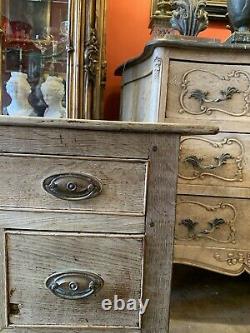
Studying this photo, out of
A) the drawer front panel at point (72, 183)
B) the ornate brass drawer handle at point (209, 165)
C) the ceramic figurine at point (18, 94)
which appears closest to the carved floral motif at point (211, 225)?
the ornate brass drawer handle at point (209, 165)

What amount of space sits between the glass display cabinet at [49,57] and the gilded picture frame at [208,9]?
0.31 meters

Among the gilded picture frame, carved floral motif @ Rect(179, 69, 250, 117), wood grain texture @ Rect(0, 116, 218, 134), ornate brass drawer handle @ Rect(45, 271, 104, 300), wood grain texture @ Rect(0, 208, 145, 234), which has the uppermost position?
the gilded picture frame

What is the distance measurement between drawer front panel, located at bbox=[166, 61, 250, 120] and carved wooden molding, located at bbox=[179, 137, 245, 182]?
8 cm

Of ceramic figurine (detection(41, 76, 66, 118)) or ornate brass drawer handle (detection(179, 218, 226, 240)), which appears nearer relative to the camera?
ornate brass drawer handle (detection(179, 218, 226, 240))

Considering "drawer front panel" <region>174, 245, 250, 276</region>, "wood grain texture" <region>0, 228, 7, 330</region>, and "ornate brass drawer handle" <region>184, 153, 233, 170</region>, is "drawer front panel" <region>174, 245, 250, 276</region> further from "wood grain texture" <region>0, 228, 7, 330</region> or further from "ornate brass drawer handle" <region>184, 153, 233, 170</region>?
"wood grain texture" <region>0, 228, 7, 330</region>

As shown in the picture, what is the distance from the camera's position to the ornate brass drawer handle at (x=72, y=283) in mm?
867

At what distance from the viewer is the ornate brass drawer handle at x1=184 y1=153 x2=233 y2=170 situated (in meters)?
1.17

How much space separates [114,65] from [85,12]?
35 centimetres

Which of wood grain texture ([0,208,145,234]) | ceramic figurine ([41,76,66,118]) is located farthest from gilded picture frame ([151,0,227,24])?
wood grain texture ([0,208,145,234])

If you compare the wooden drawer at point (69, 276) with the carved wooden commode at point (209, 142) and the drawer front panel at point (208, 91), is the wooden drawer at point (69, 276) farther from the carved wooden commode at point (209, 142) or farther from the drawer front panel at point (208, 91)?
the drawer front panel at point (208, 91)

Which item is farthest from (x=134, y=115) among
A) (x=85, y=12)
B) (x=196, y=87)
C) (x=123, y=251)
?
(x=123, y=251)

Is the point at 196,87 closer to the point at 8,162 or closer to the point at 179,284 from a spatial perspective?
the point at 8,162

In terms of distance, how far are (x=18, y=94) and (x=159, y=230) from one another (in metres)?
0.86

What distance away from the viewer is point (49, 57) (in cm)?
145
